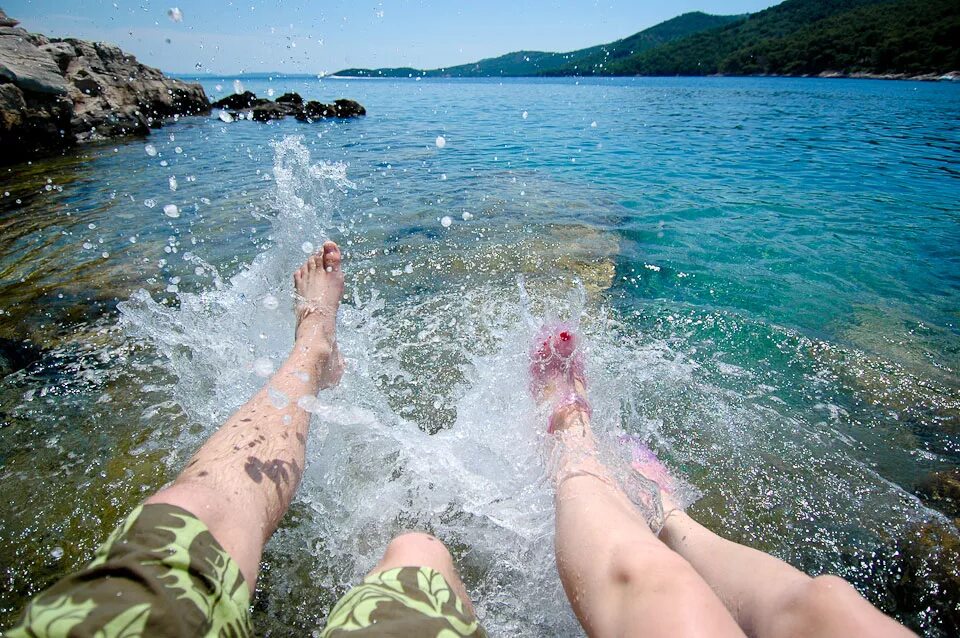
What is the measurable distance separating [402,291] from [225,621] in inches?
120

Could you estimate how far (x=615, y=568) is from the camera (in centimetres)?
123

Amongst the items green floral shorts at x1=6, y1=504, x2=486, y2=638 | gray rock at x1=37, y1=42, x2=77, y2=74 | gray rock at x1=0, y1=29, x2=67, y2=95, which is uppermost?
gray rock at x1=37, y1=42, x2=77, y2=74

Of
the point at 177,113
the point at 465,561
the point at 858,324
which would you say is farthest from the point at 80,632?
the point at 177,113

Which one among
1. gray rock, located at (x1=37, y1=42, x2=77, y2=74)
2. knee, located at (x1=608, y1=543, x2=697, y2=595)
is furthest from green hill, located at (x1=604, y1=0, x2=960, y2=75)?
gray rock, located at (x1=37, y1=42, x2=77, y2=74)

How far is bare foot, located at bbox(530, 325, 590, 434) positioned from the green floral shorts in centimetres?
136

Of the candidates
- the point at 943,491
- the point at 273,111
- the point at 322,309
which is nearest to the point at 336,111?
the point at 273,111

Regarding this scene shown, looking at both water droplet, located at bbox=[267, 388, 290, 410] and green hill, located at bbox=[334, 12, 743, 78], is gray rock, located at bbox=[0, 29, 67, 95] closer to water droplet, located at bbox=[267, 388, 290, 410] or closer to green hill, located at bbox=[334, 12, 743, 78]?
water droplet, located at bbox=[267, 388, 290, 410]

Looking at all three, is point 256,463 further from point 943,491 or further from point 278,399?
point 943,491

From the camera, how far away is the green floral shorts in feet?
2.44

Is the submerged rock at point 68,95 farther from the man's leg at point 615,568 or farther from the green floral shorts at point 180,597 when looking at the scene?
the man's leg at point 615,568

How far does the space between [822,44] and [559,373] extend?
261 ft

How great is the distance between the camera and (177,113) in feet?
66.9

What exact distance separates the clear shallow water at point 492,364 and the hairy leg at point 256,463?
205mm

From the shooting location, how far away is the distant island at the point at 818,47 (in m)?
47.0
